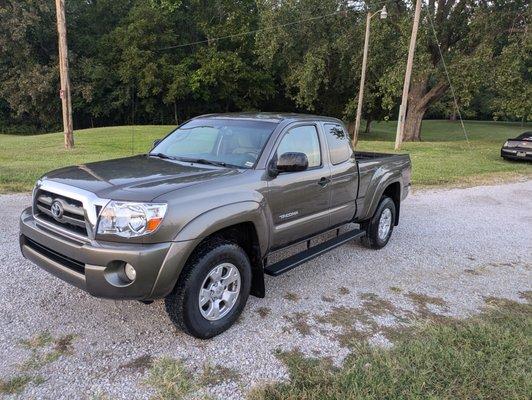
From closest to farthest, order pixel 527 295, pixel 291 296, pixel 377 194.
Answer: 1. pixel 291 296
2. pixel 527 295
3. pixel 377 194

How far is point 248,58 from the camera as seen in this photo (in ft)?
132

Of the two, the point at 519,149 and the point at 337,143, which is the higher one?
the point at 337,143

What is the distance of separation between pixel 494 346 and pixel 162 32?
133 feet

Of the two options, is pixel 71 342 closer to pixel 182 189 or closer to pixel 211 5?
pixel 182 189

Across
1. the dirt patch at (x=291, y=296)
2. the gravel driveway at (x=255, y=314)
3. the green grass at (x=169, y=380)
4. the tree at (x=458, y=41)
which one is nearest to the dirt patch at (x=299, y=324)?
the gravel driveway at (x=255, y=314)

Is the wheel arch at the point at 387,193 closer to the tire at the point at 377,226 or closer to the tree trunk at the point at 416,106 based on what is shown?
the tire at the point at 377,226

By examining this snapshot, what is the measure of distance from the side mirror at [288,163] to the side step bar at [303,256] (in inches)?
34.5

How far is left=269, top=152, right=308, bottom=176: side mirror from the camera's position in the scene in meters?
3.90

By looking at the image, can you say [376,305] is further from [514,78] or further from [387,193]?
[514,78]

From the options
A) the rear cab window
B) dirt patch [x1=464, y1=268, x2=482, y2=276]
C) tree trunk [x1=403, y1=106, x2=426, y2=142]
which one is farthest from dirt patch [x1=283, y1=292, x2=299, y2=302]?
tree trunk [x1=403, y1=106, x2=426, y2=142]

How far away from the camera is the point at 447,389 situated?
2959mm

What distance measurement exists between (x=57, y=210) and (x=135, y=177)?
643 millimetres

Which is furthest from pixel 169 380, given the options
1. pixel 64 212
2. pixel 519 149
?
pixel 519 149

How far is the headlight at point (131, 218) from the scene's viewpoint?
3068 mm
